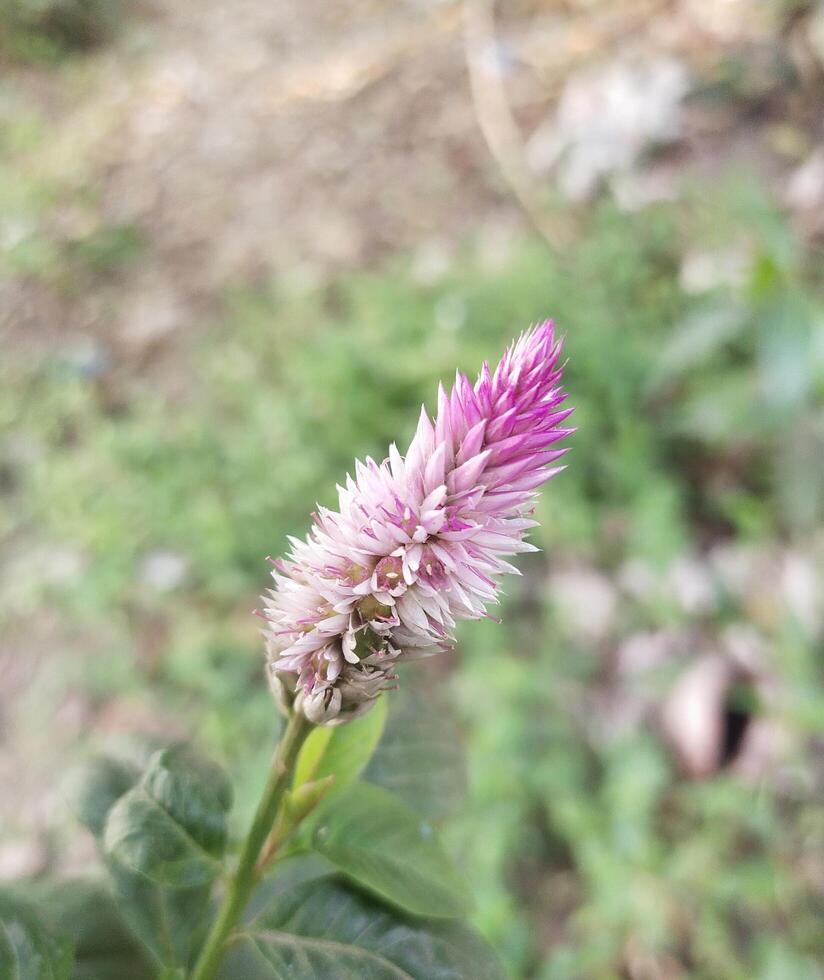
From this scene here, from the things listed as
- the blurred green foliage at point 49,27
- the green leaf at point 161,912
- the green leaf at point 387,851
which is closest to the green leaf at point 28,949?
the green leaf at point 161,912

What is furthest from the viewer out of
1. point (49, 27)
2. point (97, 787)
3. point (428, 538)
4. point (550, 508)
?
point (49, 27)

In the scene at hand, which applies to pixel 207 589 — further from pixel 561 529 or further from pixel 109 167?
pixel 109 167

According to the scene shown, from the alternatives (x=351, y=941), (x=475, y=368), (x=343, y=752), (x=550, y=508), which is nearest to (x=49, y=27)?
(x=475, y=368)

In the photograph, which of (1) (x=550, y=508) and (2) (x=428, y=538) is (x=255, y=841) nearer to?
(2) (x=428, y=538)

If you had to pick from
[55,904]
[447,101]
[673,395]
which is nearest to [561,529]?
[673,395]

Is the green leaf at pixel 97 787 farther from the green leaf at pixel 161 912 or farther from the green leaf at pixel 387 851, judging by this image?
the green leaf at pixel 387 851

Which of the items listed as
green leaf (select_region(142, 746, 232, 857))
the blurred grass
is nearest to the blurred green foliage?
the blurred grass

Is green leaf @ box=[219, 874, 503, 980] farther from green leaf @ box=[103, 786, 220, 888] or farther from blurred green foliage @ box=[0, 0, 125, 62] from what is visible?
blurred green foliage @ box=[0, 0, 125, 62]
